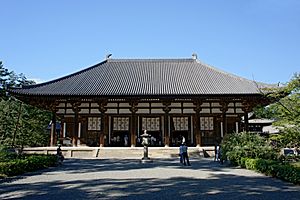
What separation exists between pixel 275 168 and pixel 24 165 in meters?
9.52

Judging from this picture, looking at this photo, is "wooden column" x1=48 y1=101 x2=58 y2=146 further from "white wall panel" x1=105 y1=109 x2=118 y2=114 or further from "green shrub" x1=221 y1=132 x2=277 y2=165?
"green shrub" x1=221 y1=132 x2=277 y2=165

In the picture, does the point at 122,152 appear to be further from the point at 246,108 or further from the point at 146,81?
the point at 246,108

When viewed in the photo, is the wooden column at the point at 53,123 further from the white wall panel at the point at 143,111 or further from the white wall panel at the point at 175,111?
the white wall panel at the point at 175,111

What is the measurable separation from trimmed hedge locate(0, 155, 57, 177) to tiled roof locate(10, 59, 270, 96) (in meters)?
8.11

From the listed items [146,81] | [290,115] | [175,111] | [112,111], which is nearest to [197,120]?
[175,111]

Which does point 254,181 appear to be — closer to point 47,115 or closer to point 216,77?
point 216,77

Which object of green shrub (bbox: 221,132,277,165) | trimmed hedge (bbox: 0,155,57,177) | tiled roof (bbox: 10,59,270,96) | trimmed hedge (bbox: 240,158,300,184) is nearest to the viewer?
trimmed hedge (bbox: 240,158,300,184)

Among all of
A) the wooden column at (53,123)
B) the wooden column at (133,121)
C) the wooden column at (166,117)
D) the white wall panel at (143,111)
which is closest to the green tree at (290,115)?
the wooden column at (166,117)

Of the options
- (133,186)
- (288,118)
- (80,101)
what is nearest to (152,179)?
(133,186)

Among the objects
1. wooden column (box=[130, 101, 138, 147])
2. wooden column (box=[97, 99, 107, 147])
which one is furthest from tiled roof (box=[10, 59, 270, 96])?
wooden column (box=[130, 101, 138, 147])

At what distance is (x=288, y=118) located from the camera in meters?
10.8

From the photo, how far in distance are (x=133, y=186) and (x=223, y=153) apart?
26.7ft

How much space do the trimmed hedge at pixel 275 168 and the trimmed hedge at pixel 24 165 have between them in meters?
9.06

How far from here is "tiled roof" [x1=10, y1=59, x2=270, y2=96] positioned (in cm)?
2259
